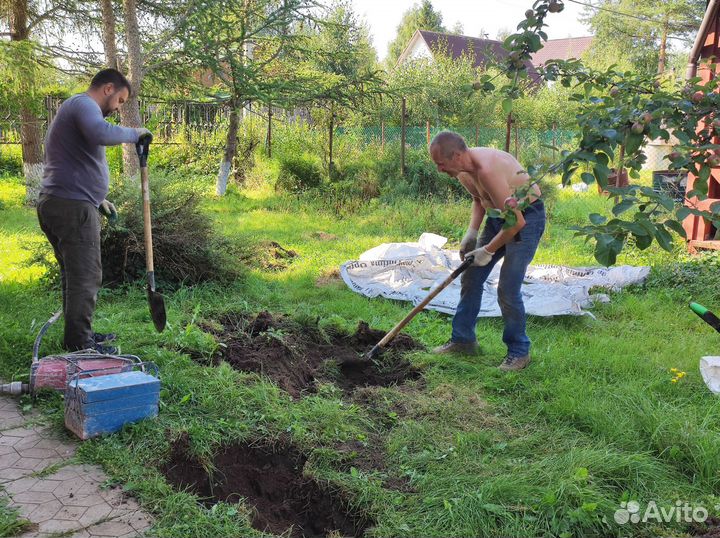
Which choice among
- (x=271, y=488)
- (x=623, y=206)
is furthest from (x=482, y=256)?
(x=623, y=206)

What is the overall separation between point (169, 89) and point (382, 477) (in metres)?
10.7

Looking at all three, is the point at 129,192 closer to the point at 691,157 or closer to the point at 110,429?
the point at 110,429

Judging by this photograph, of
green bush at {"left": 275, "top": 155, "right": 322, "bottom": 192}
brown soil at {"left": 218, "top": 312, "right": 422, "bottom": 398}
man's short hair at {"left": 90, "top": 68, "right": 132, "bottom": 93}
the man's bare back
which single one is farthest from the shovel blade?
green bush at {"left": 275, "top": 155, "right": 322, "bottom": 192}

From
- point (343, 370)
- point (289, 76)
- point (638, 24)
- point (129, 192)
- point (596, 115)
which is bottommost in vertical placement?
point (343, 370)

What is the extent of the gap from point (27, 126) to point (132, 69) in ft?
10.3

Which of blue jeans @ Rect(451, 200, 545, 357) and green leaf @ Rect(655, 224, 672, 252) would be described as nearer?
green leaf @ Rect(655, 224, 672, 252)

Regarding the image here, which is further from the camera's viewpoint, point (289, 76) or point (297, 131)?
point (297, 131)

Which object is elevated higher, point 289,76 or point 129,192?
point 289,76

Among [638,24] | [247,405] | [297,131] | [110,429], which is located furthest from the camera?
[638,24]

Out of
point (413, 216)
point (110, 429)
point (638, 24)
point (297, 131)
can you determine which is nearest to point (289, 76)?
point (297, 131)

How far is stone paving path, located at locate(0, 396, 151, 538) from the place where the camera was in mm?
2473

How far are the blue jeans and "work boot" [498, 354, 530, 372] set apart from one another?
0.03 metres

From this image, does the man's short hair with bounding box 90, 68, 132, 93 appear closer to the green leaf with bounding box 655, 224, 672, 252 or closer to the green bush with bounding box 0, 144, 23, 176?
the green leaf with bounding box 655, 224, 672, 252

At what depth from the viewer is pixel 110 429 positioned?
3189 mm
